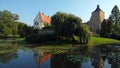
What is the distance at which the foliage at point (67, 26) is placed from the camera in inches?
1588

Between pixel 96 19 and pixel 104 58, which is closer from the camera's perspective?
pixel 104 58

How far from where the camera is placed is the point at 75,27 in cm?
4034

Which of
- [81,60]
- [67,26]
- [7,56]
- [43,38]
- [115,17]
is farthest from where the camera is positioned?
[115,17]

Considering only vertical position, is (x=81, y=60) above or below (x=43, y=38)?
below

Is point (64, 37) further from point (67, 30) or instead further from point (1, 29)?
point (1, 29)

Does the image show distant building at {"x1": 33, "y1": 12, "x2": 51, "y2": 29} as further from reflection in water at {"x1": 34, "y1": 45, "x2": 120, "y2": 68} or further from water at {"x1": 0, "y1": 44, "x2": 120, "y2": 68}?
reflection in water at {"x1": 34, "y1": 45, "x2": 120, "y2": 68}

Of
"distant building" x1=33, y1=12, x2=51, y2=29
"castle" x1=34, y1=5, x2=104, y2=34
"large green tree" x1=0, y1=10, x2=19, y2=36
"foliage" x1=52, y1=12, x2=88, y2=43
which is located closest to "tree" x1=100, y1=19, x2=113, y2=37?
"castle" x1=34, y1=5, x2=104, y2=34

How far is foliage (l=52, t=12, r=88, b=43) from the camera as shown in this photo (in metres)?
40.3

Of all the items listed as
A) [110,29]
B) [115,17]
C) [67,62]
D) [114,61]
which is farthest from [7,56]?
[115,17]

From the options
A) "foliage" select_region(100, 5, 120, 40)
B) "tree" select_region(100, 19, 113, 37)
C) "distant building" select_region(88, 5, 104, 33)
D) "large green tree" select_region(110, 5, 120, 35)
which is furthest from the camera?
"distant building" select_region(88, 5, 104, 33)

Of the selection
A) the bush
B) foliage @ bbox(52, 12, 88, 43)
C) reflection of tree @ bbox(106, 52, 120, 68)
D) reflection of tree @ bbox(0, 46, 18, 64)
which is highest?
foliage @ bbox(52, 12, 88, 43)

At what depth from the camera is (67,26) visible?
4056 cm

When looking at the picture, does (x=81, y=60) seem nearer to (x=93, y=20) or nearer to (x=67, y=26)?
(x=67, y=26)

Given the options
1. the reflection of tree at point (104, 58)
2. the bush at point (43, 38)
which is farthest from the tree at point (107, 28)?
the reflection of tree at point (104, 58)
